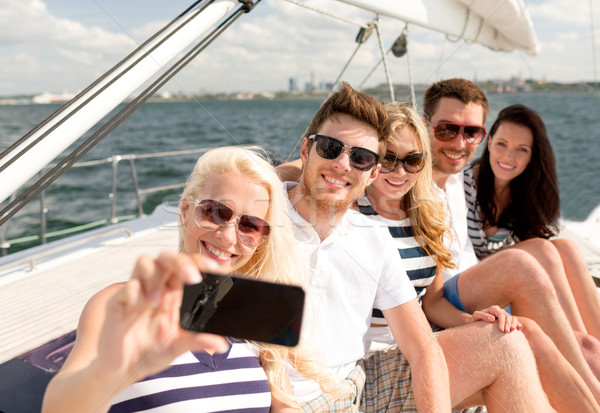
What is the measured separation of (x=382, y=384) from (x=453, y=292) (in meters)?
0.48

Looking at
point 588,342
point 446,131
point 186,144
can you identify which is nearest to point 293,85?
point 446,131

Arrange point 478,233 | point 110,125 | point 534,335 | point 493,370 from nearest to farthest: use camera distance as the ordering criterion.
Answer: point 110,125
point 493,370
point 534,335
point 478,233

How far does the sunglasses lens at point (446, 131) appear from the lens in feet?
6.52

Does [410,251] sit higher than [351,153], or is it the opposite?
[351,153]

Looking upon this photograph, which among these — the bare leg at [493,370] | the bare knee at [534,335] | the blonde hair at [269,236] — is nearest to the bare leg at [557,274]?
the bare knee at [534,335]

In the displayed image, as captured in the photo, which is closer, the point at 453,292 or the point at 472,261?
the point at 453,292

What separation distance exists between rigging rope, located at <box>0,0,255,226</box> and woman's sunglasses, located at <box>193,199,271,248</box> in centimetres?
30

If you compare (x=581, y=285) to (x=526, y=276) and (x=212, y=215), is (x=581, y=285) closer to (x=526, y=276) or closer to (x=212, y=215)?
(x=526, y=276)

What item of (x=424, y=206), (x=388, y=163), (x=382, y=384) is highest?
(x=388, y=163)

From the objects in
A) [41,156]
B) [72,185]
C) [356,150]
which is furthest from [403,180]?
[72,185]

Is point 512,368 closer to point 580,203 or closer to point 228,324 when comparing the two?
point 228,324

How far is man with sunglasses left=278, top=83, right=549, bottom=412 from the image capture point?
131 centimetres

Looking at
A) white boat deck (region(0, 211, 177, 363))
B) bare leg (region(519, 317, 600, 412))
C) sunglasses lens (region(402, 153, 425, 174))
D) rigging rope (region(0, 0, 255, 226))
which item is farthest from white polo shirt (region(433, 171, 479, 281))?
white boat deck (region(0, 211, 177, 363))

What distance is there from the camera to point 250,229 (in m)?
0.90
